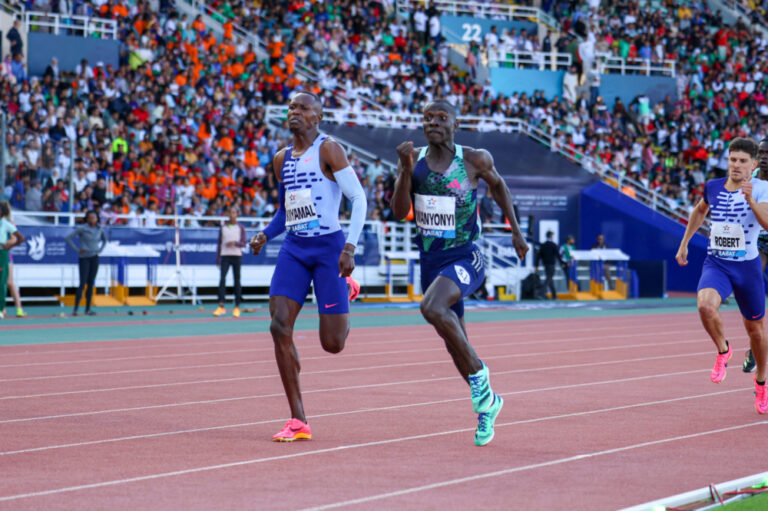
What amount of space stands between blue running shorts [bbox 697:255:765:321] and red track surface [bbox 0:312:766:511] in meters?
0.85

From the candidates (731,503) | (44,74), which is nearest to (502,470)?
(731,503)

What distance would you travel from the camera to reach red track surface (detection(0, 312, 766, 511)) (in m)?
6.15

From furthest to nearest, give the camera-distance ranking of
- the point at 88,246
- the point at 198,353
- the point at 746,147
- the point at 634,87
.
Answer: the point at 634,87
the point at 88,246
the point at 198,353
the point at 746,147

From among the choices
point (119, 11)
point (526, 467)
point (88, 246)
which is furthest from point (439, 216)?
point (119, 11)

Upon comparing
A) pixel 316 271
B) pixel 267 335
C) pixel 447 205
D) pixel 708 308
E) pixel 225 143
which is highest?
pixel 225 143

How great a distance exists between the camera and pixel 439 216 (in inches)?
322

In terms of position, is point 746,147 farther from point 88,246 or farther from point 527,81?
point 527,81

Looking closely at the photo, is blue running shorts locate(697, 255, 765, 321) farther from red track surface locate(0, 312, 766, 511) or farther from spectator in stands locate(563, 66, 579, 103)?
spectator in stands locate(563, 66, 579, 103)

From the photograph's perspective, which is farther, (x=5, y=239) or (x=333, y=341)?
(x=5, y=239)

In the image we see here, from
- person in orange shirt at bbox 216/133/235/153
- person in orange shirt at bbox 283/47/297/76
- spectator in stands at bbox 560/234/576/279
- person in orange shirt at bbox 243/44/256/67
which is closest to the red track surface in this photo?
person in orange shirt at bbox 216/133/235/153

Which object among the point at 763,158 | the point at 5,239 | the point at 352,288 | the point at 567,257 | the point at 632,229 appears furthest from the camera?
the point at 632,229

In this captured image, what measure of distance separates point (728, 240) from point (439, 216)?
303 centimetres

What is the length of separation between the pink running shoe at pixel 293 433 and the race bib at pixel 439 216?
1520 mm

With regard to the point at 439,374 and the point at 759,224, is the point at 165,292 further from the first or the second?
the point at 759,224
